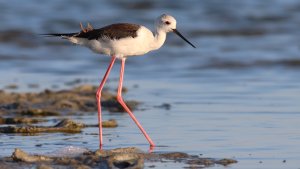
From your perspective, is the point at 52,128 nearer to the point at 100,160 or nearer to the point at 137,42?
the point at 137,42

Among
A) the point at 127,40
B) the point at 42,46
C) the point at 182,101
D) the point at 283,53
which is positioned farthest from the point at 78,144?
the point at 42,46

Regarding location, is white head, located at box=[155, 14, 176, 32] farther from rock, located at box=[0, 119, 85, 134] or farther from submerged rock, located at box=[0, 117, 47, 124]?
submerged rock, located at box=[0, 117, 47, 124]

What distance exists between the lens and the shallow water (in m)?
8.02

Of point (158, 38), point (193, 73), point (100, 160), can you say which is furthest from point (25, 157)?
point (193, 73)

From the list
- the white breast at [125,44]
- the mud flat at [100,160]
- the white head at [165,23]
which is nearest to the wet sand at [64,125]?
the mud flat at [100,160]

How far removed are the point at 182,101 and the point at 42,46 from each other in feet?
22.3

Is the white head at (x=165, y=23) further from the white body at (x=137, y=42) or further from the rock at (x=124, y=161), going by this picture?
the rock at (x=124, y=161)

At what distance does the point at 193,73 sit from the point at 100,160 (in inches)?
267

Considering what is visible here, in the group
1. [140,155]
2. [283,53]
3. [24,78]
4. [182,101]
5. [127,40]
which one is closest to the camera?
[140,155]

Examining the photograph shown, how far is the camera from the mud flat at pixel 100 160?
6.66 metres

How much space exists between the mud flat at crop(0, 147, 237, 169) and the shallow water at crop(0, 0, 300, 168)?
243 mm

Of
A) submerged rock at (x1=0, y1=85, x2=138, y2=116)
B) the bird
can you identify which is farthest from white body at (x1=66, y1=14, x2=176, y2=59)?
submerged rock at (x1=0, y1=85, x2=138, y2=116)

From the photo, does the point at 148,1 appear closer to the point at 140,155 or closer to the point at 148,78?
the point at 148,78

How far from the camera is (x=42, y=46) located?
1688 centimetres
